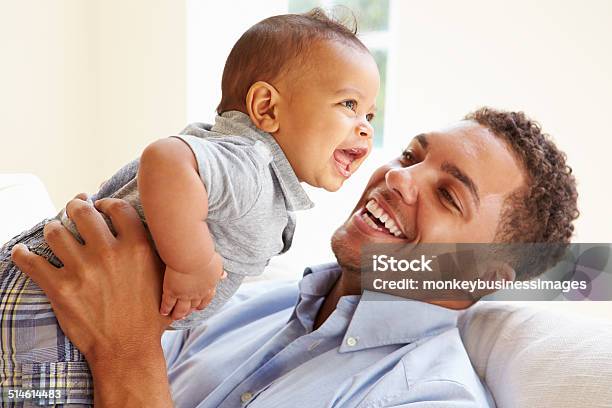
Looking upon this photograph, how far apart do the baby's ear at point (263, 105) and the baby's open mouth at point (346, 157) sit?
5.2 inches

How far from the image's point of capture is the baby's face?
1.24 m

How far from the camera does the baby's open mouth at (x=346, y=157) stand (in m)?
1.31

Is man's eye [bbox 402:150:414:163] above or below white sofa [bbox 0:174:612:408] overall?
above

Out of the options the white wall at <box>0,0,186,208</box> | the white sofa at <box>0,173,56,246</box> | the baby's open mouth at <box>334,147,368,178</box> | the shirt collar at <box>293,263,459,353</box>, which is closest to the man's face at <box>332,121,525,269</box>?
the shirt collar at <box>293,263,459,353</box>

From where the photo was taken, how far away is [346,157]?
1318mm

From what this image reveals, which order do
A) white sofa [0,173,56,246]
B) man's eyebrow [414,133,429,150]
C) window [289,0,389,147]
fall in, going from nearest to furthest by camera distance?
man's eyebrow [414,133,429,150] < white sofa [0,173,56,246] < window [289,0,389,147]

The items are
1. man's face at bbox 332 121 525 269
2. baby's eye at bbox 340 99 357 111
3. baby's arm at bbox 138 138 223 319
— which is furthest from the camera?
man's face at bbox 332 121 525 269

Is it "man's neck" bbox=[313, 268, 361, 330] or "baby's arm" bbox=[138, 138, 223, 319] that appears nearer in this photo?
"baby's arm" bbox=[138, 138, 223, 319]

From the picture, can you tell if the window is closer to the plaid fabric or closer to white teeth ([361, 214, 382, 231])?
white teeth ([361, 214, 382, 231])

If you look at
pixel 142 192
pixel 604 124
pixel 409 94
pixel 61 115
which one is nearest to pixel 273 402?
pixel 142 192

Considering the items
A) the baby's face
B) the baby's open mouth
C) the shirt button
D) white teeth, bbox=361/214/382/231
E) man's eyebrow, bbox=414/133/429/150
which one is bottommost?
the shirt button

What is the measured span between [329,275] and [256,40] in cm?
73

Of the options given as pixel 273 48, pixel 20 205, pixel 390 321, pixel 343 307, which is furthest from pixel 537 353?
pixel 20 205

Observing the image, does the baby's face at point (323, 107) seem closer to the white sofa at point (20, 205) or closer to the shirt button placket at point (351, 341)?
the shirt button placket at point (351, 341)
